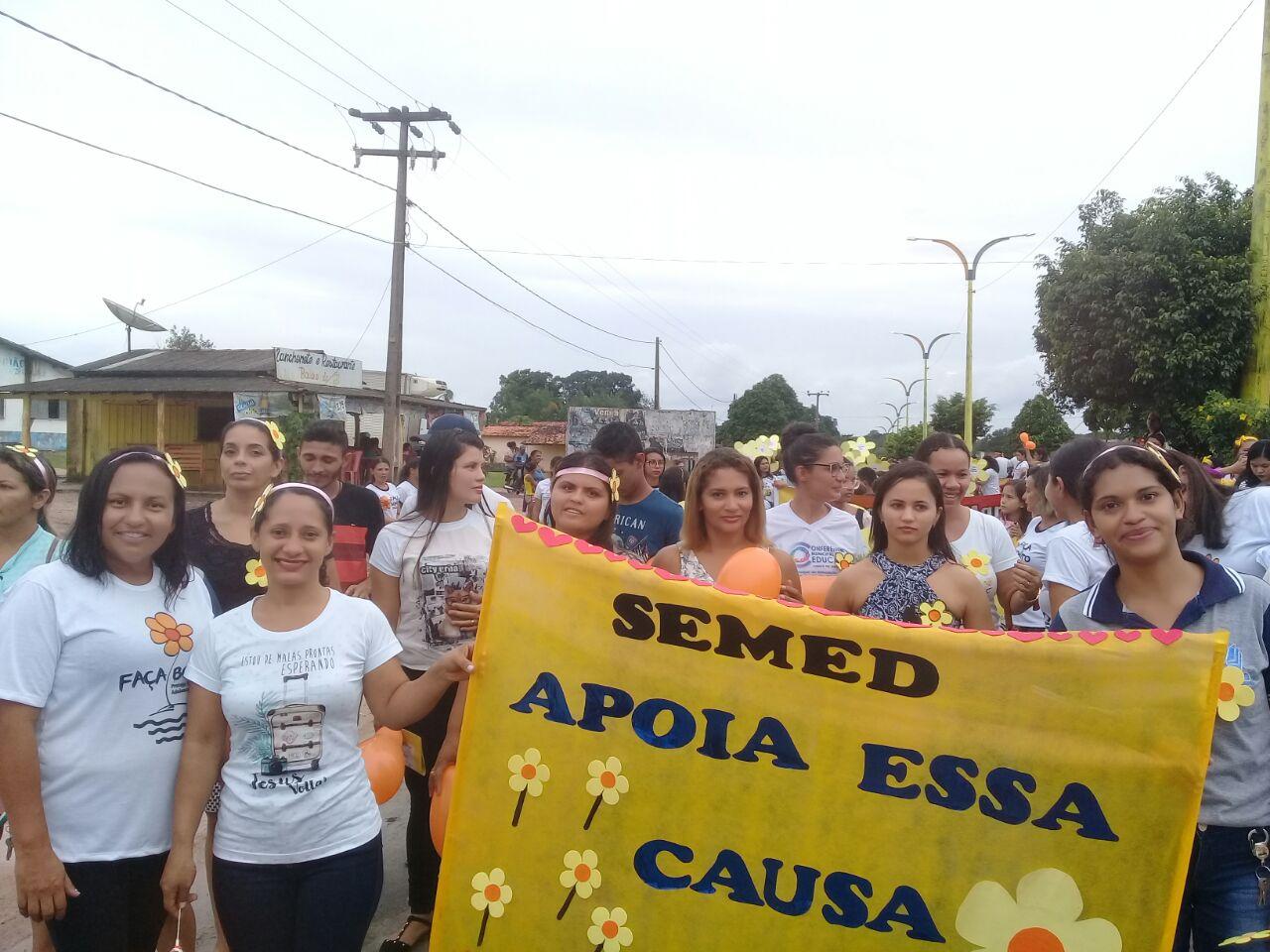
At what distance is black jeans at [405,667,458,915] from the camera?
364 cm

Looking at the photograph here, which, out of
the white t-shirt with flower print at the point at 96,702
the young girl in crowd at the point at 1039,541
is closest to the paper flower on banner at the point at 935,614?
the young girl in crowd at the point at 1039,541

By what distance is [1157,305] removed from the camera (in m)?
17.2

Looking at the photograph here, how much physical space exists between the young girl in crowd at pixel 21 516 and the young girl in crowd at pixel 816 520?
10.6 ft

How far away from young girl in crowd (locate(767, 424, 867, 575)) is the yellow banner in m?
2.19

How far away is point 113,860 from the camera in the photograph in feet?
7.79

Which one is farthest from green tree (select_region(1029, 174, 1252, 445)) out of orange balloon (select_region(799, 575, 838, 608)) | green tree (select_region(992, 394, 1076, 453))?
orange balloon (select_region(799, 575, 838, 608))

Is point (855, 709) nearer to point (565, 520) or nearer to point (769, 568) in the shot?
point (769, 568)

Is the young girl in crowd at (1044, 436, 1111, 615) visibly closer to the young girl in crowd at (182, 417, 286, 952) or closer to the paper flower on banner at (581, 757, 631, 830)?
the paper flower on banner at (581, 757, 631, 830)

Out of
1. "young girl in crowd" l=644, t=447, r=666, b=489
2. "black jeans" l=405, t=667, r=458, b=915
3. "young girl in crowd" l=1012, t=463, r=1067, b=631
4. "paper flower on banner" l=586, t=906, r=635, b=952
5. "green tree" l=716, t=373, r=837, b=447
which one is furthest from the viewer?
"green tree" l=716, t=373, r=837, b=447

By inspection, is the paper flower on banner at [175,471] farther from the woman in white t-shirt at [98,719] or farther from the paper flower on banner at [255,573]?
the paper flower on banner at [255,573]

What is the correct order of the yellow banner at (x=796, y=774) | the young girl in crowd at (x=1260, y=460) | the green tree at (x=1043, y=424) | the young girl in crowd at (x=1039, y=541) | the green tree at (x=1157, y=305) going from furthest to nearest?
the green tree at (x=1043, y=424), the green tree at (x=1157, y=305), the young girl in crowd at (x=1260, y=460), the young girl in crowd at (x=1039, y=541), the yellow banner at (x=796, y=774)

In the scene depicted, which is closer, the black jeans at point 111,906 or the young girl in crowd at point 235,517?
the black jeans at point 111,906

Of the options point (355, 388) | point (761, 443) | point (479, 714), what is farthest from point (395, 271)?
point (479, 714)

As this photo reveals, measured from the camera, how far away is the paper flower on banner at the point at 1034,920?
7.81 feet
